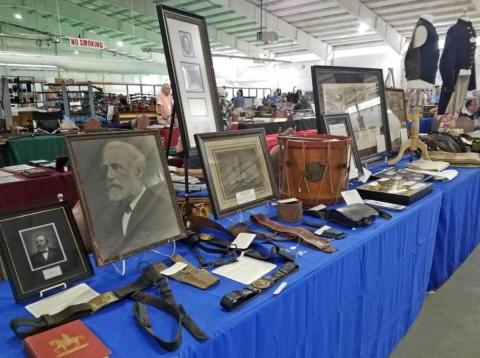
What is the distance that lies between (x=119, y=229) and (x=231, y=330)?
383 millimetres

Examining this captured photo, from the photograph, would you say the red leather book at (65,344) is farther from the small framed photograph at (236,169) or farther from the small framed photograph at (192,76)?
the small framed photograph at (192,76)

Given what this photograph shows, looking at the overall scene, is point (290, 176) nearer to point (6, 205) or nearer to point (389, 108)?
point (389, 108)

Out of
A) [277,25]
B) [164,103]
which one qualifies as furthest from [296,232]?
[277,25]

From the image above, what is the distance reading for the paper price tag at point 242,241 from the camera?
3.33 ft

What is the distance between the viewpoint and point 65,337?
62 cm

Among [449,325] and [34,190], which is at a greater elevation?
[34,190]

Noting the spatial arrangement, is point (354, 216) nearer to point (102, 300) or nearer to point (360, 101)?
point (102, 300)

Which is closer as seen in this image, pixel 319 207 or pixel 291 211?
pixel 291 211

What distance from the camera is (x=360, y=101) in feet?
6.48

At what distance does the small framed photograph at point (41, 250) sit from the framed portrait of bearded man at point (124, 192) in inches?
2.0

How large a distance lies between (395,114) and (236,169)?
1617 mm

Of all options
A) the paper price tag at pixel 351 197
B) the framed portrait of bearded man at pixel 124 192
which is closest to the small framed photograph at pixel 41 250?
the framed portrait of bearded man at pixel 124 192

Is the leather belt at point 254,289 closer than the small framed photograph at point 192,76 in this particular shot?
Yes

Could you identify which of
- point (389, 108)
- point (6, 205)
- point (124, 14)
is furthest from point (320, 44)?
point (6, 205)
